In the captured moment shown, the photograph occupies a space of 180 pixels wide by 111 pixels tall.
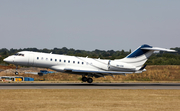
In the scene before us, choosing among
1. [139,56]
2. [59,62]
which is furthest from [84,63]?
[139,56]

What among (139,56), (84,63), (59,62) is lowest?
(84,63)

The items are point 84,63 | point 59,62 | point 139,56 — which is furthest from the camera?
point 139,56

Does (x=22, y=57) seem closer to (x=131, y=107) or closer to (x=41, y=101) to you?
(x=41, y=101)

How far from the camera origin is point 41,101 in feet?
59.4

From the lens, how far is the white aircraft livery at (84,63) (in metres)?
33.2

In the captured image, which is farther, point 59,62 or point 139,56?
point 139,56

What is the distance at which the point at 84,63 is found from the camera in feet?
113

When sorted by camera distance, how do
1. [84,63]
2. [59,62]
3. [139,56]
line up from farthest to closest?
[139,56] < [84,63] < [59,62]

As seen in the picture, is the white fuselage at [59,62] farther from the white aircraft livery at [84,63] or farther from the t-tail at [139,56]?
the t-tail at [139,56]

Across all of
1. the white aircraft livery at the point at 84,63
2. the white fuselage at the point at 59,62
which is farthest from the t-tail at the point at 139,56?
the white fuselage at the point at 59,62

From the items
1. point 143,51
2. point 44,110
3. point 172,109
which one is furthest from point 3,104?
point 143,51

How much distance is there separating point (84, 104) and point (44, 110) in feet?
10.2

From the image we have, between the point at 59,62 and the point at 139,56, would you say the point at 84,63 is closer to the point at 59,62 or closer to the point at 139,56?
the point at 59,62

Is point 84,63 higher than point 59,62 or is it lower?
lower
